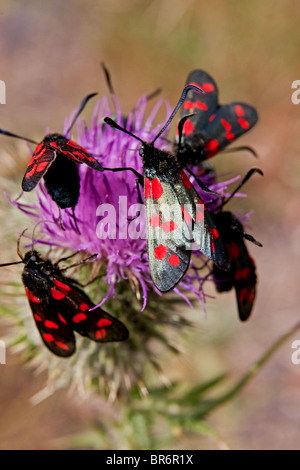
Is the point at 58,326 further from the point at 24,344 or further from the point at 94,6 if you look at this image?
the point at 94,6

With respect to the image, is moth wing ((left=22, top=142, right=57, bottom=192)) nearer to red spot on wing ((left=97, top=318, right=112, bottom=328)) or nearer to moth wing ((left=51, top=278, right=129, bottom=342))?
moth wing ((left=51, top=278, right=129, bottom=342))

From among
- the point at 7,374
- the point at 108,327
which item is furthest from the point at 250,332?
the point at 108,327

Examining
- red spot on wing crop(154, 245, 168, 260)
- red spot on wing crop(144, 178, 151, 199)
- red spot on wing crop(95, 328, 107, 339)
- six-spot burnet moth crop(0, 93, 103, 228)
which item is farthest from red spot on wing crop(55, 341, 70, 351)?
red spot on wing crop(144, 178, 151, 199)

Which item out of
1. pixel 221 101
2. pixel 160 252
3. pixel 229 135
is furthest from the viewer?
pixel 221 101

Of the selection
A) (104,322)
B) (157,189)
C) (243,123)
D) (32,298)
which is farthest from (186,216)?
(243,123)

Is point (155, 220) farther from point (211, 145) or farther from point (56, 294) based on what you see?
point (211, 145)

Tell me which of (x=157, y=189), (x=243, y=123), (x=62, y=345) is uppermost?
(x=243, y=123)

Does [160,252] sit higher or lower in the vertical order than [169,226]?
lower
